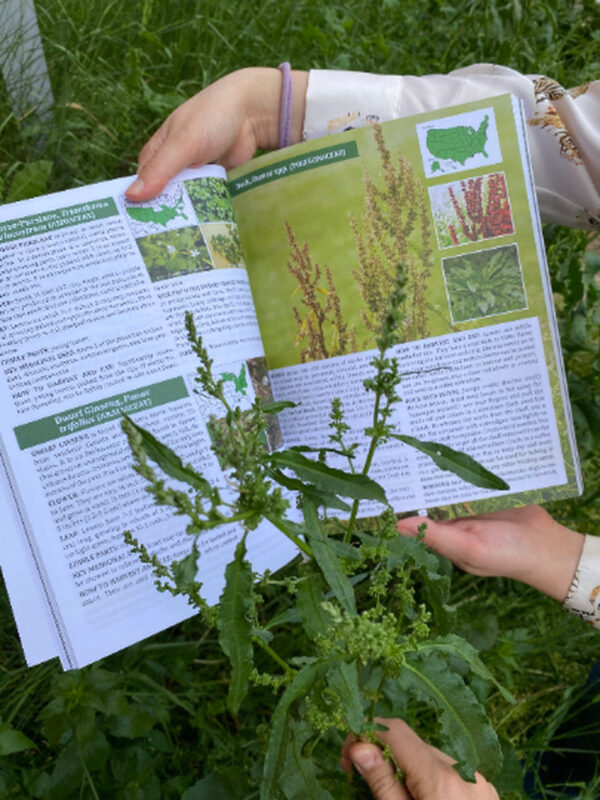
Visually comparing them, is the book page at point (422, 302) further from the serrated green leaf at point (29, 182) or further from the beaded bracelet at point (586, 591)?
the serrated green leaf at point (29, 182)

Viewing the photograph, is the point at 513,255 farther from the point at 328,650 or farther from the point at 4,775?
the point at 4,775

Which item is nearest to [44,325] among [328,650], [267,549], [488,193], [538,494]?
[267,549]

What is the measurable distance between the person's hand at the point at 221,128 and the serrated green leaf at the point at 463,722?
0.86m

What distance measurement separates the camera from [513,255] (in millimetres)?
1193

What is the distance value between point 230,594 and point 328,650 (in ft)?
0.46

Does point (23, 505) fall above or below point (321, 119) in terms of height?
below

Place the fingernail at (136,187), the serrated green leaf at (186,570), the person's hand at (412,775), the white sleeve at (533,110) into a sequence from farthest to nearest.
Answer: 1. the white sleeve at (533,110)
2. the fingernail at (136,187)
3. the person's hand at (412,775)
4. the serrated green leaf at (186,570)

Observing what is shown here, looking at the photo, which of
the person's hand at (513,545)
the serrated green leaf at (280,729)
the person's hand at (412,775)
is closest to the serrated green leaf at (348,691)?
the serrated green leaf at (280,729)

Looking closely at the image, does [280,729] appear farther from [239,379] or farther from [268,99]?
[268,99]

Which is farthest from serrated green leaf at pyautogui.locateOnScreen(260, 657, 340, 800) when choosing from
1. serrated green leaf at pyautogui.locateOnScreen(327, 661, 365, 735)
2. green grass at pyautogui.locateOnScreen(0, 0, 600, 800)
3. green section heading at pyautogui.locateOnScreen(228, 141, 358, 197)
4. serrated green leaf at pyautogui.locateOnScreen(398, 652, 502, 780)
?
green section heading at pyautogui.locateOnScreen(228, 141, 358, 197)

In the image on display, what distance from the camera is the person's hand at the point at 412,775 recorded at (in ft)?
2.86

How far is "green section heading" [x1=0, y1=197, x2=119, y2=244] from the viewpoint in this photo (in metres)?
1.07

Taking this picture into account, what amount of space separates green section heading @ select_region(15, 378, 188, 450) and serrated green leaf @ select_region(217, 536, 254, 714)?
0.43m

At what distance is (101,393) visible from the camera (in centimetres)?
107
